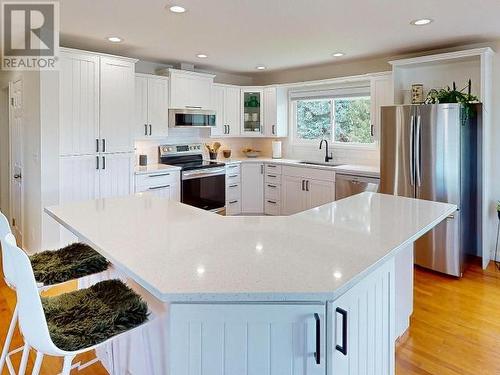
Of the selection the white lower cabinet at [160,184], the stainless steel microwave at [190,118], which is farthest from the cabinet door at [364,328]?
the stainless steel microwave at [190,118]

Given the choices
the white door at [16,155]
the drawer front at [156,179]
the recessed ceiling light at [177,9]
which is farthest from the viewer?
the drawer front at [156,179]

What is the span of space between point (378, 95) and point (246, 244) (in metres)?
3.71

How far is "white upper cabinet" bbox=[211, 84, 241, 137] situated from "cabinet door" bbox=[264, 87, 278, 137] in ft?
1.45

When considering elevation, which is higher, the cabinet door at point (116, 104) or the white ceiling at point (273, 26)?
the white ceiling at point (273, 26)

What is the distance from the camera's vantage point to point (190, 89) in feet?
17.1

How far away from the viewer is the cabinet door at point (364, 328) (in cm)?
119

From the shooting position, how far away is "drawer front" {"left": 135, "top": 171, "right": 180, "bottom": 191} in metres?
4.44

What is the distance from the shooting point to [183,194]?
194 inches

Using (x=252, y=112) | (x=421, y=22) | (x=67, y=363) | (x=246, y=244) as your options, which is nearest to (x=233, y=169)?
(x=252, y=112)

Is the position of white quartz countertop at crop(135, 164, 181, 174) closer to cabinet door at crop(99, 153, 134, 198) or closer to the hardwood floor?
cabinet door at crop(99, 153, 134, 198)

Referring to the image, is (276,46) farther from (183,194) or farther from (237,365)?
(237,365)

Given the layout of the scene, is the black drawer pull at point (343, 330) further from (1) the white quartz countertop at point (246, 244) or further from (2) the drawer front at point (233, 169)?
(2) the drawer front at point (233, 169)

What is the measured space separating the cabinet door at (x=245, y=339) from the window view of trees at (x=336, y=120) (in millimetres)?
4304

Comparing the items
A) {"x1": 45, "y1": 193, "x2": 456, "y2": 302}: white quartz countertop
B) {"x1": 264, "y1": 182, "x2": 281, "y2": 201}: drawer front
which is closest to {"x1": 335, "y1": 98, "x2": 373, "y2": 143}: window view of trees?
{"x1": 264, "y1": 182, "x2": 281, "y2": 201}: drawer front
